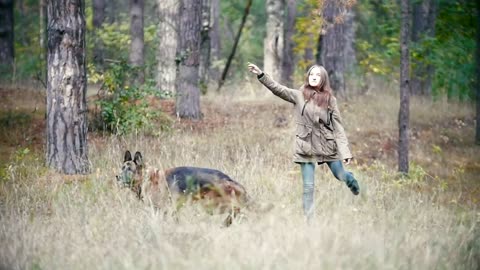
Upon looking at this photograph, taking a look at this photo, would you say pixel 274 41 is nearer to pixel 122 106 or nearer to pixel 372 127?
pixel 372 127

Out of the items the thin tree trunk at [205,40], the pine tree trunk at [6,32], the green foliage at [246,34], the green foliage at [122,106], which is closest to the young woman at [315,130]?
the green foliage at [122,106]

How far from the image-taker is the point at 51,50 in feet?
31.2

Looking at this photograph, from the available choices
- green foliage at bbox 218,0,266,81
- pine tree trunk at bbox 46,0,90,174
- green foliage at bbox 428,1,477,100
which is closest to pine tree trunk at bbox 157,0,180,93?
green foliage at bbox 428,1,477,100

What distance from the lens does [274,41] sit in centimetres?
1939

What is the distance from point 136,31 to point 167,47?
266 centimetres

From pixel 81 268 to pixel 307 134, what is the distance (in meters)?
3.09

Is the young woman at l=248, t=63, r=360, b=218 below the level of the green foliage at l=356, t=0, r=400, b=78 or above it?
below

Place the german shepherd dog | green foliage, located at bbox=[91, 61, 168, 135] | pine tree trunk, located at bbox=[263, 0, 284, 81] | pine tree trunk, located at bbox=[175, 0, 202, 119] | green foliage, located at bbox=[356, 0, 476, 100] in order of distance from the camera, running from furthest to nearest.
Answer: pine tree trunk, located at bbox=[263, 0, 284, 81]
green foliage, located at bbox=[356, 0, 476, 100]
pine tree trunk, located at bbox=[175, 0, 202, 119]
green foliage, located at bbox=[91, 61, 168, 135]
the german shepherd dog

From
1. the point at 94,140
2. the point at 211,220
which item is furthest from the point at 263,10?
the point at 211,220

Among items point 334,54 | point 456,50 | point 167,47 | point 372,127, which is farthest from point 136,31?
point 456,50

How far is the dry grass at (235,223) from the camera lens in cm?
569

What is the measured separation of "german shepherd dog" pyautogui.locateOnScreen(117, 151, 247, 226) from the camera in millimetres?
6941

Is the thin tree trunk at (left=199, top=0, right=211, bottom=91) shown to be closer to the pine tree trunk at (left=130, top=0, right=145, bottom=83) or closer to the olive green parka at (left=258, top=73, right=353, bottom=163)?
the pine tree trunk at (left=130, top=0, right=145, bottom=83)

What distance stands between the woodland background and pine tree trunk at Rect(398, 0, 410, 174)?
0.04m
